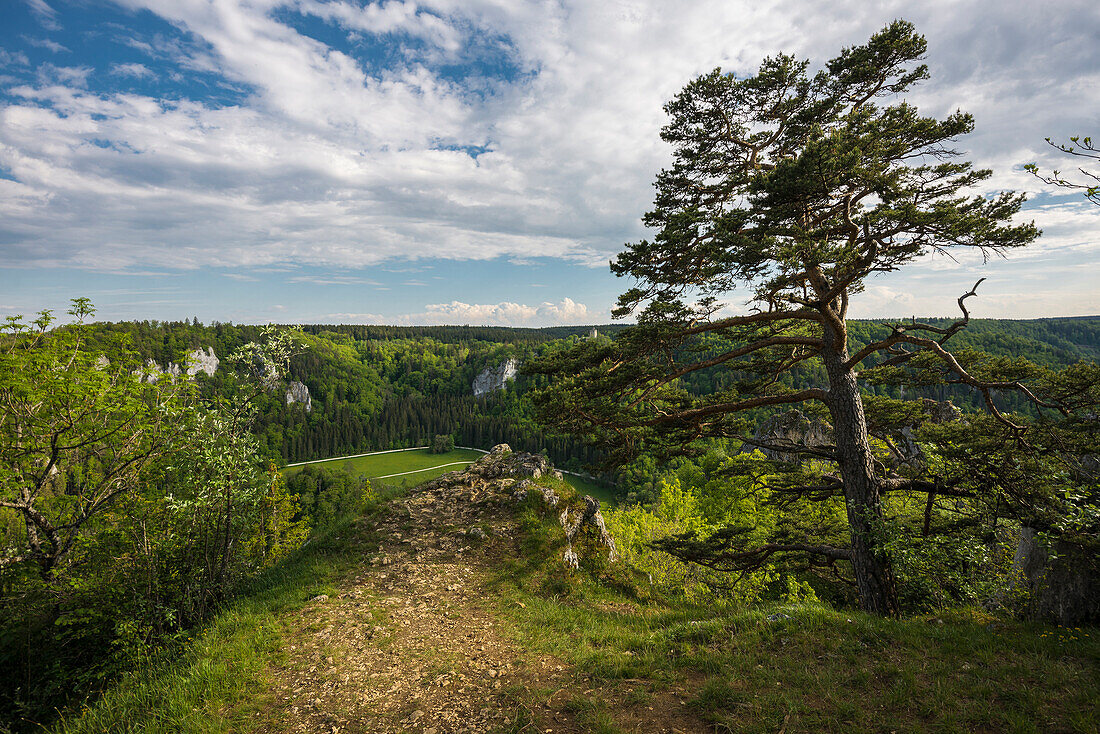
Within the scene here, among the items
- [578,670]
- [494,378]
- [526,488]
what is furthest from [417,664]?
[494,378]

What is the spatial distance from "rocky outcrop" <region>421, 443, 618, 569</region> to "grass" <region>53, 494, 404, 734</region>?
5357 mm

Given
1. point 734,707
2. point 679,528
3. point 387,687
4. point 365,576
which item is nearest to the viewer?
point 734,707

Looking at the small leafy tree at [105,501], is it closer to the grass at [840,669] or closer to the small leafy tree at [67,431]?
the small leafy tree at [67,431]

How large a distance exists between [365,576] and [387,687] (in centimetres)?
378

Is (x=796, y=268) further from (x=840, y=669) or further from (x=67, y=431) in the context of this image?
(x=67, y=431)

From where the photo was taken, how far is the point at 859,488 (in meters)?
8.21

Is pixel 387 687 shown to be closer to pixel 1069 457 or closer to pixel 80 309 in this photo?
pixel 80 309

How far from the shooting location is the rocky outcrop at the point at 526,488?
1078 cm

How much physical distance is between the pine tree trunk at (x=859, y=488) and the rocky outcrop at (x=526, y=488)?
5245 millimetres

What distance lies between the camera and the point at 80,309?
23.6 ft

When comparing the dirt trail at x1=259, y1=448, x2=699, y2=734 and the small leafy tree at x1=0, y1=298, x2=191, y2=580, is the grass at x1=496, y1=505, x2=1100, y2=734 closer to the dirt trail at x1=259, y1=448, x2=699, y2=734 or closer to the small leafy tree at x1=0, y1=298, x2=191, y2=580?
the dirt trail at x1=259, y1=448, x2=699, y2=734

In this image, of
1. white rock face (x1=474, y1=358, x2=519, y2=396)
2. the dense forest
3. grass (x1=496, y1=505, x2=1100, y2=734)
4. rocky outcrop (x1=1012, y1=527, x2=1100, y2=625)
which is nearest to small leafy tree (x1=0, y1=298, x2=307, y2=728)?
grass (x1=496, y1=505, x2=1100, y2=734)

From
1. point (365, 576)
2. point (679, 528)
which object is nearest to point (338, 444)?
point (679, 528)

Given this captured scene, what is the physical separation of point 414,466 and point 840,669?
85582 mm
